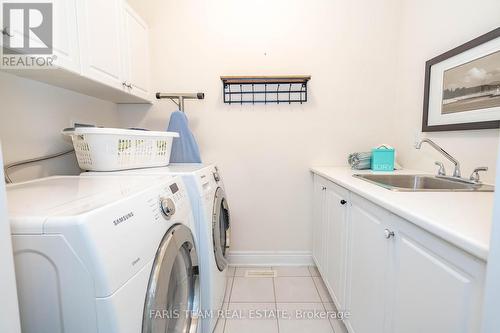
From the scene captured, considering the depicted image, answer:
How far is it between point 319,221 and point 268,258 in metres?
0.64

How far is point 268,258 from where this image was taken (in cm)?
220

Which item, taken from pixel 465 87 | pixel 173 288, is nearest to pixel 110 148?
pixel 173 288

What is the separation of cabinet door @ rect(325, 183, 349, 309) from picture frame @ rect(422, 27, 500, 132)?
82 centimetres

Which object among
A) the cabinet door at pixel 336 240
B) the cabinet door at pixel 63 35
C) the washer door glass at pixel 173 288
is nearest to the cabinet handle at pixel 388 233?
the cabinet door at pixel 336 240

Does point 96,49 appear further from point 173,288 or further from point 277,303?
point 277,303

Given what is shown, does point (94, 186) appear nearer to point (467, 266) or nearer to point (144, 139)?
point (144, 139)

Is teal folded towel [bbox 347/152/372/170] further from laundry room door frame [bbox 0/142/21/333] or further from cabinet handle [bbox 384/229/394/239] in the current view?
laundry room door frame [bbox 0/142/21/333]

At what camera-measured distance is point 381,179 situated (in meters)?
1.54

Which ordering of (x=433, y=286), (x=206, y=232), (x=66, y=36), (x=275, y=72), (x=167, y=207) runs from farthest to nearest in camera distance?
(x=275, y=72), (x=206, y=232), (x=66, y=36), (x=167, y=207), (x=433, y=286)

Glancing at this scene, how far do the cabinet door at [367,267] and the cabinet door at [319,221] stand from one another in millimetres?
511

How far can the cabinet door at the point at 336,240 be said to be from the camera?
4.48ft

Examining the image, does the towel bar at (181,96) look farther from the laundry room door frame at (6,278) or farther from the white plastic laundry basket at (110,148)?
the laundry room door frame at (6,278)


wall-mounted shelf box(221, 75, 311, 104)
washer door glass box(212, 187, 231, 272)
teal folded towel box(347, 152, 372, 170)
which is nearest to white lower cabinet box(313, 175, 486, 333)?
teal folded towel box(347, 152, 372, 170)

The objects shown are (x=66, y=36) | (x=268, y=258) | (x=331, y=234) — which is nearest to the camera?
(x=66, y=36)
